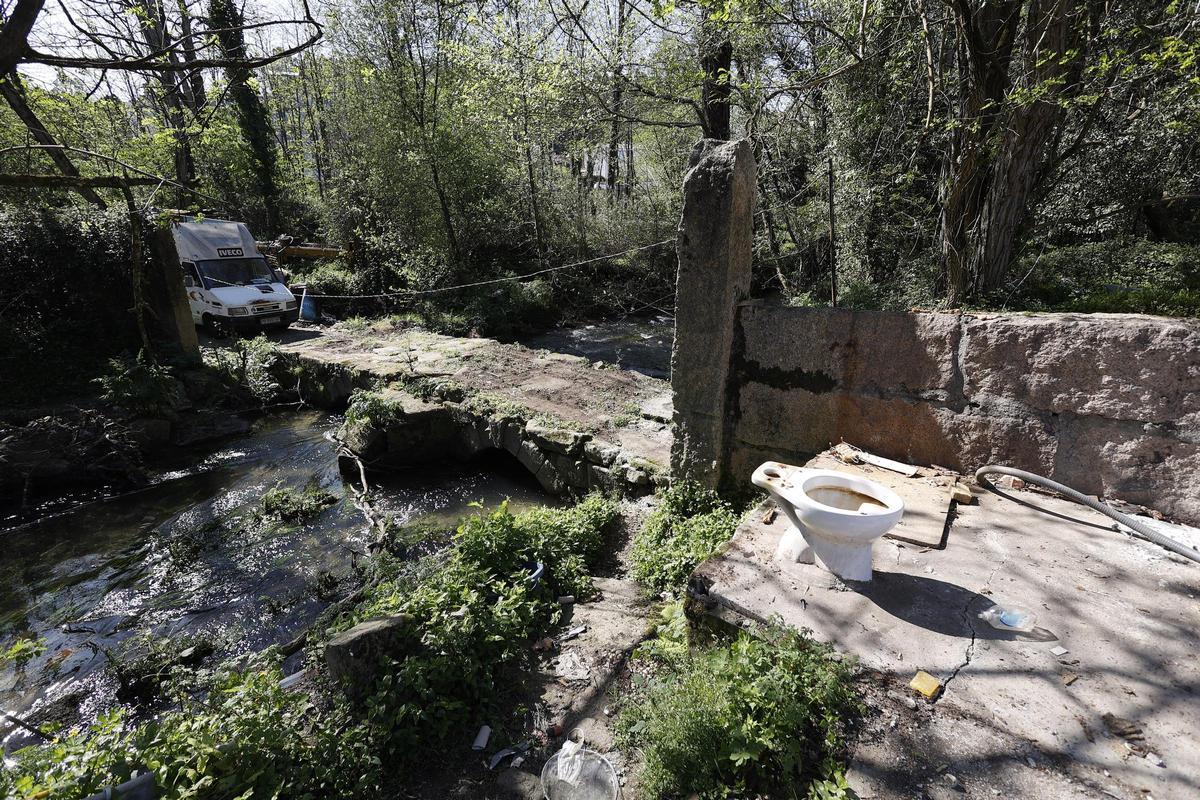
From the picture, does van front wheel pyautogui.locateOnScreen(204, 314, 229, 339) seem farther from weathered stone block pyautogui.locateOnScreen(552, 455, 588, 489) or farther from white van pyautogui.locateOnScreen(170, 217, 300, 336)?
weathered stone block pyautogui.locateOnScreen(552, 455, 588, 489)

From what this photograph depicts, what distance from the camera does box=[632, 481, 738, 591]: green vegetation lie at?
10.9 ft

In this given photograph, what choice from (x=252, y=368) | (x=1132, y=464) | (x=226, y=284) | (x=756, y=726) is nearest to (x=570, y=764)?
(x=756, y=726)

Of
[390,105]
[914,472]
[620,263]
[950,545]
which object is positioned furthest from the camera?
[620,263]

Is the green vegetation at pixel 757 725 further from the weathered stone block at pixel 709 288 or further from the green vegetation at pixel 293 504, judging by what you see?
the green vegetation at pixel 293 504

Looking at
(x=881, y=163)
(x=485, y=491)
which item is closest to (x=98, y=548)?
(x=485, y=491)

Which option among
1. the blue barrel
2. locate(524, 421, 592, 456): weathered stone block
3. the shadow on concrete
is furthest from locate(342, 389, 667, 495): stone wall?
the blue barrel

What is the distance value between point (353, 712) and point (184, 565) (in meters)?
3.41

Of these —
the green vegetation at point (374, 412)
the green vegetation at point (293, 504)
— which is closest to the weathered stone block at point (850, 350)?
the green vegetation at point (374, 412)

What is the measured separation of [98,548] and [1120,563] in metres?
7.63

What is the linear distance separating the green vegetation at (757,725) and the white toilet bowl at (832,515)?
18.1 inches

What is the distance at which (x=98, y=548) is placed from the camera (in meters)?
5.11

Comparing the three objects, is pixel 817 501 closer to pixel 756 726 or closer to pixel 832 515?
pixel 832 515

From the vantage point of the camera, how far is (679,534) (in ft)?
11.8

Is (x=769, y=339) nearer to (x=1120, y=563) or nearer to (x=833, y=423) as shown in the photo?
(x=833, y=423)
